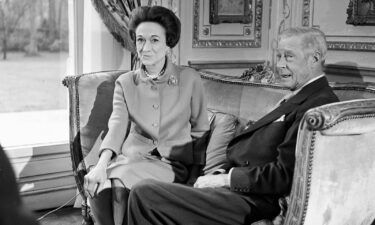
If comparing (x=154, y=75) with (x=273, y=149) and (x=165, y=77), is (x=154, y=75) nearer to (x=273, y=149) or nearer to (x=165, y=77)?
(x=165, y=77)

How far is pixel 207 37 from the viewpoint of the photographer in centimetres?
394

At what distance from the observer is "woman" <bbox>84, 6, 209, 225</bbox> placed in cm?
225

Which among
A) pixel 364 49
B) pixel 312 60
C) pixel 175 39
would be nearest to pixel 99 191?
pixel 175 39

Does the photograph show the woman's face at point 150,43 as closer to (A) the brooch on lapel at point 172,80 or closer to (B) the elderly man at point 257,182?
(A) the brooch on lapel at point 172,80

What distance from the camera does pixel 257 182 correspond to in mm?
1871

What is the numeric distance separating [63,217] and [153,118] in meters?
1.31

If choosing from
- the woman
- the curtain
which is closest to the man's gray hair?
the woman

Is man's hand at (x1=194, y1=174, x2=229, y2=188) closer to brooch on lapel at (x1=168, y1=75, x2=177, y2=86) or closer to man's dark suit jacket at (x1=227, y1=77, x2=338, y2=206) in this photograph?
man's dark suit jacket at (x1=227, y1=77, x2=338, y2=206)

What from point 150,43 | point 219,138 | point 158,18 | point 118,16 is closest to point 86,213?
point 219,138

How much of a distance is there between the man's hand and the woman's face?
27.1 inches

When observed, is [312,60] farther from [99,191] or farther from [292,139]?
[99,191]

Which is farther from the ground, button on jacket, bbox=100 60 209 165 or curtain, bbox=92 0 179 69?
A: curtain, bbox=92 0 179 69

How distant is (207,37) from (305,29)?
6.39 ft

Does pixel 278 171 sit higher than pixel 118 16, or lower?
lower
